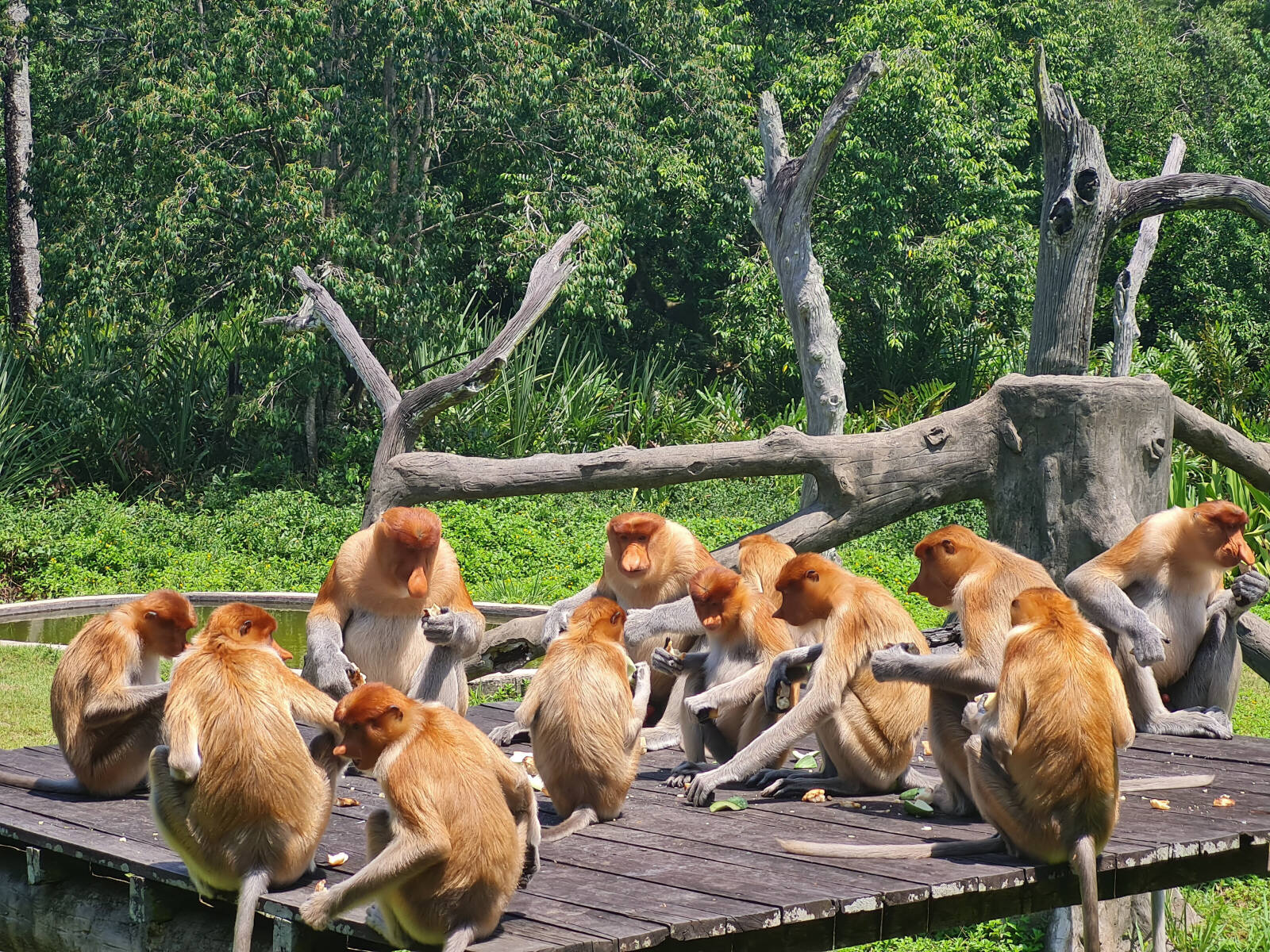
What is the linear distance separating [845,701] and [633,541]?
3.85 ft

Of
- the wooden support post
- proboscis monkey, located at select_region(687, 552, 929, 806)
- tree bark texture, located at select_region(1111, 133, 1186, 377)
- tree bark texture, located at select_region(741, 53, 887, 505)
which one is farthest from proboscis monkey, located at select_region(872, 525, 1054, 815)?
tree bark texture, located at select_region(1111, 133, 1186, 377)

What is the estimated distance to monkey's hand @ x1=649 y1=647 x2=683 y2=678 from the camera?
4.55 metres

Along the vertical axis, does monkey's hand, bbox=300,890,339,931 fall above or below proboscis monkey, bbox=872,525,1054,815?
below

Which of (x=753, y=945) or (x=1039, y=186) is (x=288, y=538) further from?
(x=1039, y=186)

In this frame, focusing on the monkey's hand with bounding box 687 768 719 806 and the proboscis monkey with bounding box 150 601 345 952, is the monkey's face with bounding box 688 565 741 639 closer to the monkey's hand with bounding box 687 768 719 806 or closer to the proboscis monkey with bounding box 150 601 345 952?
the monkey's hand with bounding box 687 768 719 806

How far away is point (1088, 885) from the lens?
328cm

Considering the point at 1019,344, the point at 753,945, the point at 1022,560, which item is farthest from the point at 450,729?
the point at 1019,344

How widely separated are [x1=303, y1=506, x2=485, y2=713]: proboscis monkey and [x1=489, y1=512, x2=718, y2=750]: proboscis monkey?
0.45 metres

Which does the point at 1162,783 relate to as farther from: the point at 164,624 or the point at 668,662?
the point at 164,624

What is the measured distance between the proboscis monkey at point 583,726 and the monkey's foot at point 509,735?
1.12 metres

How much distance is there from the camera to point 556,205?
14539mm

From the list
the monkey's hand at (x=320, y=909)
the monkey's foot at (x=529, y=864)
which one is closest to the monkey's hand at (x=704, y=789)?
the monkey's foot at (x=529, y=864)

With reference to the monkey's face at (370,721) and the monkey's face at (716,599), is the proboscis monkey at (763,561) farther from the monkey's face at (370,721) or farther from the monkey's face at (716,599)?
the monkey's face at (370,721)

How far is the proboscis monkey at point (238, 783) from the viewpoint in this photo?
319 cm
